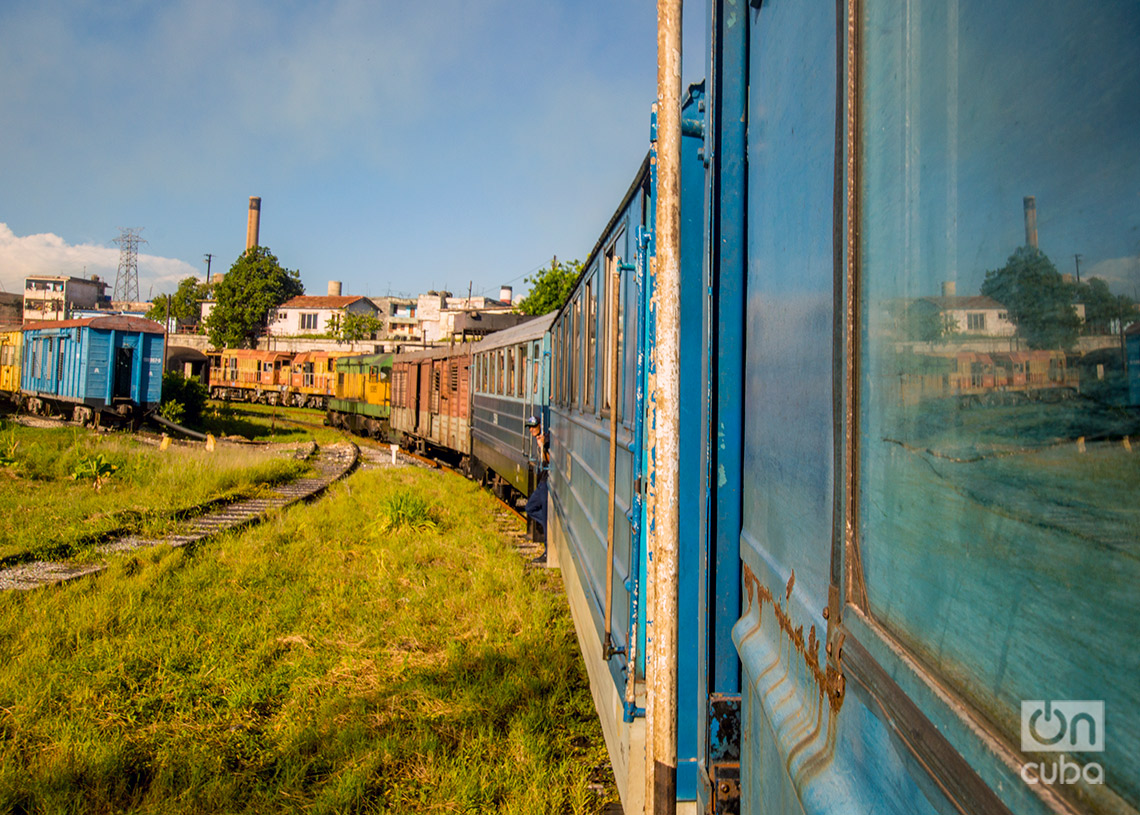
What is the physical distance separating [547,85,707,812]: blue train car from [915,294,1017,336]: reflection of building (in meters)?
0.98

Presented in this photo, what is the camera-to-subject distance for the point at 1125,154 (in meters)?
0.59

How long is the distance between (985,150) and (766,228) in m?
0.91

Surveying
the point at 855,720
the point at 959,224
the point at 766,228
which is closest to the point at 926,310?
the point at 959,224

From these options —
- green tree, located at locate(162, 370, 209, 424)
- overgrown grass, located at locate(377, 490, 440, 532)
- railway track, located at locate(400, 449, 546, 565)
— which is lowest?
railway track, located at locate(400, 449, 546, 565)

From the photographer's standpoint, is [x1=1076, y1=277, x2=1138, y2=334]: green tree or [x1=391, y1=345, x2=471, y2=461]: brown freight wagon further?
[x1=391, y1=345, x2=471, y2=461]: brown freight wagon

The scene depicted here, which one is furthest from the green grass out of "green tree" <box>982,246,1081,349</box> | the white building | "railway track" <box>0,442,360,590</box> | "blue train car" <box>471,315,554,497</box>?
the white building

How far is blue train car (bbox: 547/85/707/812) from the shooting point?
2.45 meters

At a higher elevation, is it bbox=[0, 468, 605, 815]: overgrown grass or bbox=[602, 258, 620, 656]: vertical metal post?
bbox=[602, 258, 620, 656]: vertical metal post

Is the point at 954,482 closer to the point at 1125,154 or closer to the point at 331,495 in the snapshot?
the point at 1125,154

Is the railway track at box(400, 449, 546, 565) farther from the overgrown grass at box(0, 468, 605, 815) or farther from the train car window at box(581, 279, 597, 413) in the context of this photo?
the train car window at box(581, 279, 597, 413)

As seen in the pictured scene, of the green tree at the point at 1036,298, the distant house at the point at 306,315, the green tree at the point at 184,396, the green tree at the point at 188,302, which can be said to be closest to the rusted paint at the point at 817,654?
the green tree at the point at 1036,298

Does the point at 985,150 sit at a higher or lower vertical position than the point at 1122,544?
higher

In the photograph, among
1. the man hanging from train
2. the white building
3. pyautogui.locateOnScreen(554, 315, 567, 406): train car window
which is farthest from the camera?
the white building

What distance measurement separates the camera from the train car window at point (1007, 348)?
0.60 metres
